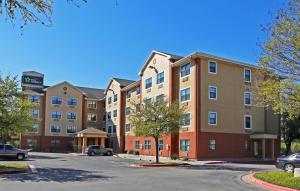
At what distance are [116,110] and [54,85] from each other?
12878 mm

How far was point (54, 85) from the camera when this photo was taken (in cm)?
7175

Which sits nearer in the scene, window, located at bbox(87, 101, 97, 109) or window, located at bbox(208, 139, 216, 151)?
window, located at bbox(208, 139, 216, 151)

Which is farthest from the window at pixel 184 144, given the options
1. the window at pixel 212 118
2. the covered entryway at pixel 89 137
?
the covered entryway at pixel 89 137

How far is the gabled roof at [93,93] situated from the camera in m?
76.3

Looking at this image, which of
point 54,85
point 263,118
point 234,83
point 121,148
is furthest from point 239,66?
point 54,85

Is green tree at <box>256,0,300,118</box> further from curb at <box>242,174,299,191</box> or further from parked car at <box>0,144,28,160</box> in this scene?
parked car at <box>0,144,28,160</box>

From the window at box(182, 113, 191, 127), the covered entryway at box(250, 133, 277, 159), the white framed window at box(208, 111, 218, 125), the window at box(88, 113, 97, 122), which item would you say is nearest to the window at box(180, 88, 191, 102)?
the window at box(182, 113, 191, 127)

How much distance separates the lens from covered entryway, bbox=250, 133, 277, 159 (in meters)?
44.4

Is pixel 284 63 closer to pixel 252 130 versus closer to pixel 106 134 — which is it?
pixel 252 130

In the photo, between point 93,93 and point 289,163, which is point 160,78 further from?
point 93,93

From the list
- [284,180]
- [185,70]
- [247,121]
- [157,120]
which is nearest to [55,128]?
[185,70]

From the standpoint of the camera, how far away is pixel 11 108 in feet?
87.1

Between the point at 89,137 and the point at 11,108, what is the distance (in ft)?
130

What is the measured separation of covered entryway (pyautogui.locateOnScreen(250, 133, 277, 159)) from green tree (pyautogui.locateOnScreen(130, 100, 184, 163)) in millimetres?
12469
